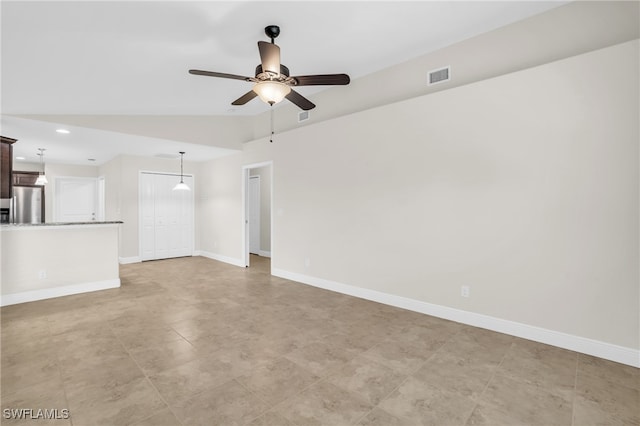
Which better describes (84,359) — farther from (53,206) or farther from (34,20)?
(53,206)

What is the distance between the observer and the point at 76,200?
8453 mm

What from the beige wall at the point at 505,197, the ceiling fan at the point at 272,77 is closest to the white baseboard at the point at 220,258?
the beige wall at the point at 505,197

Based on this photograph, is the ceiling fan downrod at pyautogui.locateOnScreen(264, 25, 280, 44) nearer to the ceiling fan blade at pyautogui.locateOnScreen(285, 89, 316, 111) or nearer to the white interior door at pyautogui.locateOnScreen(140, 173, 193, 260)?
the ceiling fan blade at pyautogui.locateOnScreen(285, 89, 316, 111)

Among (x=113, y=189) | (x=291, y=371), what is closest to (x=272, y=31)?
(x=291, y=371)

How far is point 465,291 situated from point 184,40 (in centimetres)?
411

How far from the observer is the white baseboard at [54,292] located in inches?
158

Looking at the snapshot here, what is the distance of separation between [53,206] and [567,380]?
11229 mm

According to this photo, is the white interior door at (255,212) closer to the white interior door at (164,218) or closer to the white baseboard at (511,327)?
the white interior door at (164,218)

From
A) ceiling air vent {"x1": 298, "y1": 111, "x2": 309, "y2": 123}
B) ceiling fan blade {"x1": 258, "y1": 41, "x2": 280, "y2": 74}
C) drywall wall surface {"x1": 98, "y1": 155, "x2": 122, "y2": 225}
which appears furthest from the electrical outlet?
drywall wall surface {"x1": 98, "y1": 155, "x2": 122, "y2": 225}

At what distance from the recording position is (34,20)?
2.25 meters

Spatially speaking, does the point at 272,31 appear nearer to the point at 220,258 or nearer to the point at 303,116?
the point at 303,116

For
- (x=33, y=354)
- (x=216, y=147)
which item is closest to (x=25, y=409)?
(x=33, y=354)

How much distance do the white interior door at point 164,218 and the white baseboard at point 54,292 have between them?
2.61 meters

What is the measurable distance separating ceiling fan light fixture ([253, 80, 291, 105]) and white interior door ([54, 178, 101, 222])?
8536 mm
